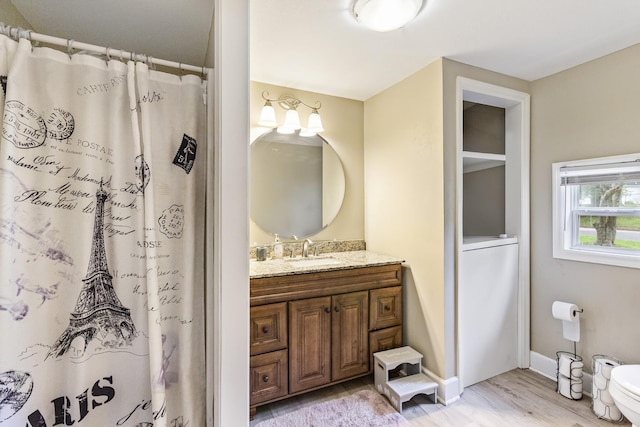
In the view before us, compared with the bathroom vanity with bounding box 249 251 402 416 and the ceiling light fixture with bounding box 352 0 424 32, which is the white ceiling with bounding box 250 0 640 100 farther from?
the bathroom vanity with bounding box 249 251 402 416

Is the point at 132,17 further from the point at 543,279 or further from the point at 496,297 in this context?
the point at 543,279

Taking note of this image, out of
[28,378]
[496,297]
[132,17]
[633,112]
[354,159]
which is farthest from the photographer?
[354,159]

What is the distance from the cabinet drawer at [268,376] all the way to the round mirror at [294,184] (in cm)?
99

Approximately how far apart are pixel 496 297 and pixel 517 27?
6.02 feet

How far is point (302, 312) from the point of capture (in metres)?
1.97

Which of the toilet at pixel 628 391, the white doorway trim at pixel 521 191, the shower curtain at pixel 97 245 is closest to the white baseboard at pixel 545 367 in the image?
the white doorway trim at pixel 521 191

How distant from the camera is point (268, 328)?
6.13ft

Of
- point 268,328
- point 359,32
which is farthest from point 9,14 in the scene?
point 268,328

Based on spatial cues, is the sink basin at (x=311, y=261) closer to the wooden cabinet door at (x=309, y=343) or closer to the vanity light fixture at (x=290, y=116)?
the wooden cabinet door at (x=309, y=343)

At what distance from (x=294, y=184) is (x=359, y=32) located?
1.28 m

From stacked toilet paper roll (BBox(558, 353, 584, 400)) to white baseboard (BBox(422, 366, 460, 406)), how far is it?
2.35 ft

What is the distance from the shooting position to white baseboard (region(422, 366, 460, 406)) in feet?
6.53

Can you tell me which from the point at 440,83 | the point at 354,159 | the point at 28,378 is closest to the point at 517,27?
the point at 440,83

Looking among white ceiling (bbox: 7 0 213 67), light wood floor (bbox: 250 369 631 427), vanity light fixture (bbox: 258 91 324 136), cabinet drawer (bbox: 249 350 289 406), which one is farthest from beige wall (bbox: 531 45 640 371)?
white ceiling (bbox: 7 0 213 67)
